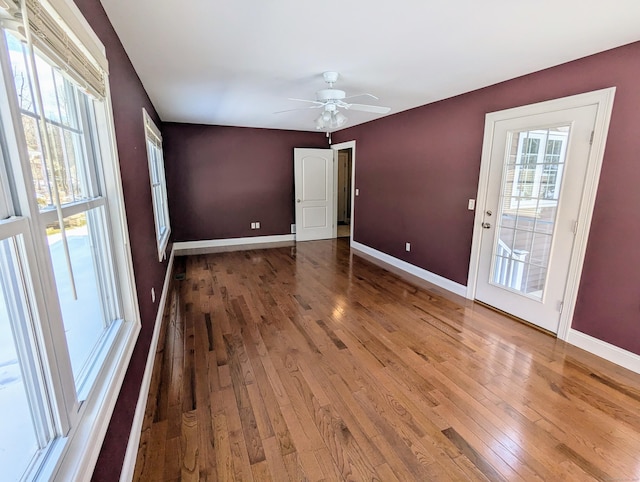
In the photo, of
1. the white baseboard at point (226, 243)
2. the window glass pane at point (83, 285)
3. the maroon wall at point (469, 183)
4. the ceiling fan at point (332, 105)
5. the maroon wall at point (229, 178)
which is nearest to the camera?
the window glass pane at point (83, 285)

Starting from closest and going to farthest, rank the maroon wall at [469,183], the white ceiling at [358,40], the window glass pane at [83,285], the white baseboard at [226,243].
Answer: the window glass pane at [83,285] < the white ceiling at [358,40] < the maroon wall at [469,183] < the white baseboard at [226,243]

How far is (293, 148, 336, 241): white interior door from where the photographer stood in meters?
6.33

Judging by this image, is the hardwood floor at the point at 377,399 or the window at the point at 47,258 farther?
the hardwood floor at the point at 377,399

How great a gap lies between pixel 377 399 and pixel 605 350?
1.92 m

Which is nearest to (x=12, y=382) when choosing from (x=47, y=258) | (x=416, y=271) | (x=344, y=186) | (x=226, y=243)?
(x=47, y=258)

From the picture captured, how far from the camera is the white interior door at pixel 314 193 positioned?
633 cm

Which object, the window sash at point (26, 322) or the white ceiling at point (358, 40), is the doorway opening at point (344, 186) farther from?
the window sash at point (26, 322)

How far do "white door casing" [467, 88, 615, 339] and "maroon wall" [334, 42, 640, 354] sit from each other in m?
0.08

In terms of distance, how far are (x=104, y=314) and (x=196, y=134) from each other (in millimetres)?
4671

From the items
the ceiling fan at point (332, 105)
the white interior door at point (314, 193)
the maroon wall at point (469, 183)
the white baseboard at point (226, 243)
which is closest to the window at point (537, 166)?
the maroon wall at point (469, 183)

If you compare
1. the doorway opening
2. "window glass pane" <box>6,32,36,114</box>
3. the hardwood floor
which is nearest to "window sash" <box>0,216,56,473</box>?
"window glass pane" <box>6,32,36,114</box>

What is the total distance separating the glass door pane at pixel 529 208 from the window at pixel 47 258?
329 cm

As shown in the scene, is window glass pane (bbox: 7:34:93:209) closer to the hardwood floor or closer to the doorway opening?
the hardwood floor

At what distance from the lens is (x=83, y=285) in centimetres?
149
